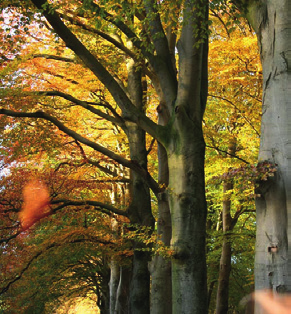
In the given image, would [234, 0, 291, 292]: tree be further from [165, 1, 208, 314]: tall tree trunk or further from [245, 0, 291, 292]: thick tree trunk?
[165, 1, 208, 314]: tall tree trunk

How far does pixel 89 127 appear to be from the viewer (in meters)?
18.2

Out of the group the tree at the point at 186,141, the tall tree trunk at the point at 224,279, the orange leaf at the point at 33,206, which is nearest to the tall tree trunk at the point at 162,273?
the tree at the point at 186,141

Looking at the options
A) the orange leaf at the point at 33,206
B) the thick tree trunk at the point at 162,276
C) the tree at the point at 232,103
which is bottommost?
the thick tree trunk at the point at 162,276

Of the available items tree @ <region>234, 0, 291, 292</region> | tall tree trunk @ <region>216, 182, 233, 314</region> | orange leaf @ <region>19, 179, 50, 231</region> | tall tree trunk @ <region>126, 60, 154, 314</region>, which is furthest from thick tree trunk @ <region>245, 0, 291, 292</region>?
tall tree trunk @ <region>216, 182, 233, 314</region>

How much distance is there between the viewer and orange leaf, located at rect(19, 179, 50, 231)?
469 inches

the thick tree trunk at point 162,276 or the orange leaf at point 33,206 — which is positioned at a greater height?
the orange leaf at point 33,206

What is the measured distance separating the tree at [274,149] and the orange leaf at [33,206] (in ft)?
25.9

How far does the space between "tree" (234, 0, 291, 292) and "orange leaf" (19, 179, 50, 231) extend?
25.9 feet

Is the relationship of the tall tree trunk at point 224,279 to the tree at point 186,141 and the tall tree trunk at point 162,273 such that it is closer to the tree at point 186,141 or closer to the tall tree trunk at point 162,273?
the tall tree trunk at point 162,273

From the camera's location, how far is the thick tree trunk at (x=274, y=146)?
493cm

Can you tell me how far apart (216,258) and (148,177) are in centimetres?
1328

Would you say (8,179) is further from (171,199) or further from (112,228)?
(171,199)

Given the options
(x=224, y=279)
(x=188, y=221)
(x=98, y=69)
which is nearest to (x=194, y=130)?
(x=188, y=221)

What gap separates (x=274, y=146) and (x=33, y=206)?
8265 millimetres
